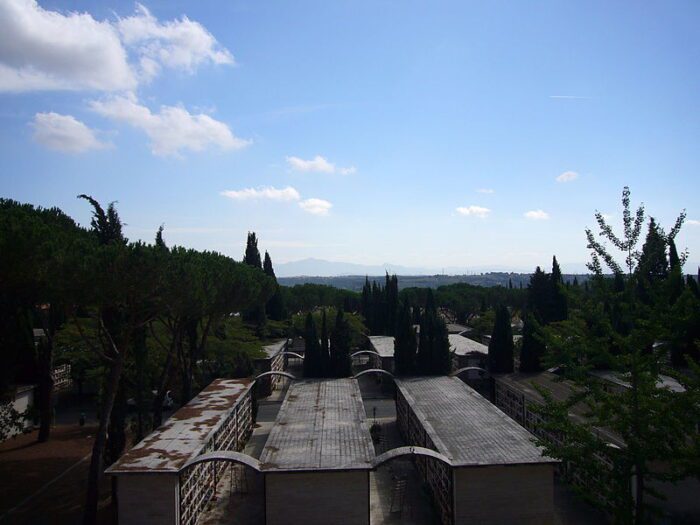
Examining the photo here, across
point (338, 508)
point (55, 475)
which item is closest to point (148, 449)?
point (338, 508)

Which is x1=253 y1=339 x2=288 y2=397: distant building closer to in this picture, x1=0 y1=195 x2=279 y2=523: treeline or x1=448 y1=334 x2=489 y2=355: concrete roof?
x1=0 y1=195 x2=279 y2=523: treeline

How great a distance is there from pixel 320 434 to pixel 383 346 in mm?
24829

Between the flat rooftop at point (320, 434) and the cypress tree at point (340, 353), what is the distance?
9.26 metres

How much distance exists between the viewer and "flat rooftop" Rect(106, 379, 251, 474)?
15.0 metres

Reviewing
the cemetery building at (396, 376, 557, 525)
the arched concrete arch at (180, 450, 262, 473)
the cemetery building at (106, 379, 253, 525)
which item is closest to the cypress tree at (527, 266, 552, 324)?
the cemetery building at (396, 376, 557, 525)

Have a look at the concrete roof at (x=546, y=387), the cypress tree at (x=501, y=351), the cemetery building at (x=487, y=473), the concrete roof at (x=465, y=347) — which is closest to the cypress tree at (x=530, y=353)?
the concrete roof at (x=546, y=387)

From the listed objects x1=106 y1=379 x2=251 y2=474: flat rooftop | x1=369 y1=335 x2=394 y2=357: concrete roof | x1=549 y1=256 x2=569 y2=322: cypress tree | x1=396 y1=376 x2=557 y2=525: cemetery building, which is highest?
x1=549 y1=256 x2=569 y2=322: cypress tree

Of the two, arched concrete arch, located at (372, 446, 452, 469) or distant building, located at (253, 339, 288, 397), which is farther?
distant building, located at (253, 339, 288, 397)

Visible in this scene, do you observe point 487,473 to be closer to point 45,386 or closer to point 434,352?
point 434,352

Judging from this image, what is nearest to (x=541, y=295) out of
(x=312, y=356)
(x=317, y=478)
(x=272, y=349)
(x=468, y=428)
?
(x=312, y=356)

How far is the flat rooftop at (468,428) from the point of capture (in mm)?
15594

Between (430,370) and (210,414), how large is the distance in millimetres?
16303

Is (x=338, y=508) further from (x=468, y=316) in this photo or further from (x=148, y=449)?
(x=468, y=316)

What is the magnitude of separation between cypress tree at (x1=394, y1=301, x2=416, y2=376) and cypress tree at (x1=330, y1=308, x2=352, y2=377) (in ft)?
10.8
